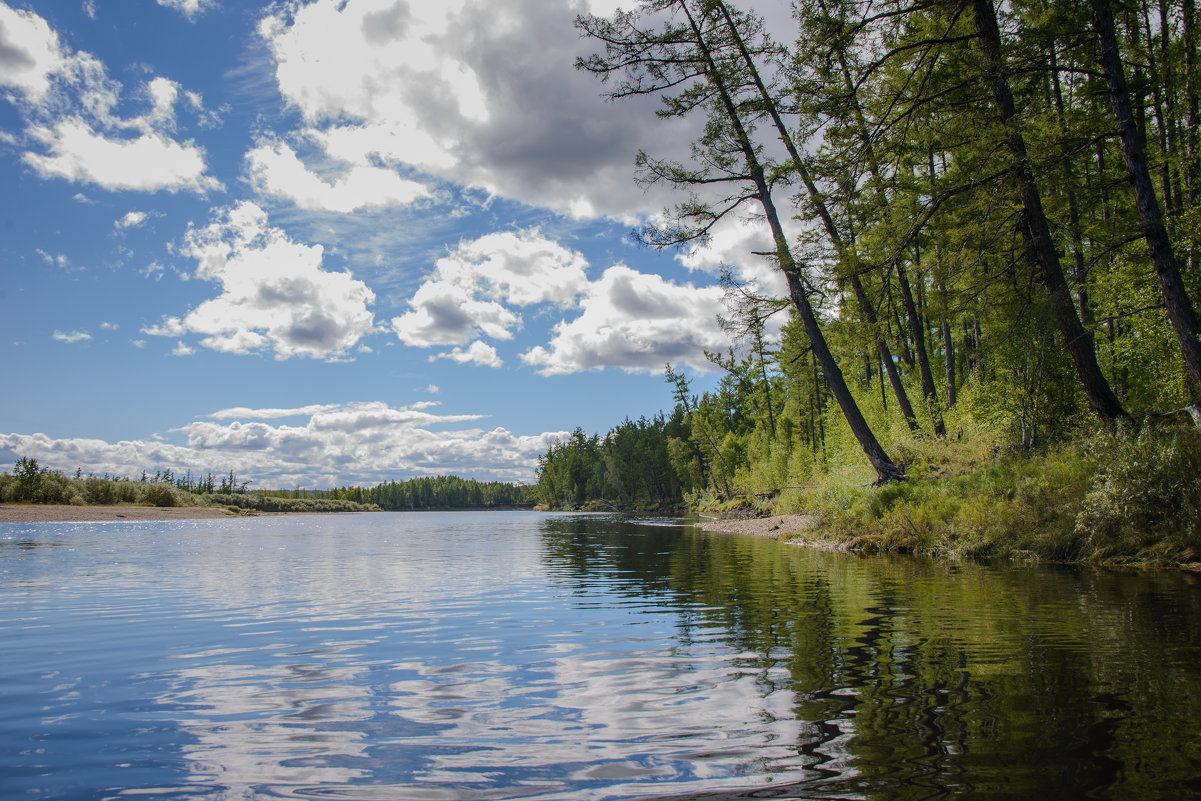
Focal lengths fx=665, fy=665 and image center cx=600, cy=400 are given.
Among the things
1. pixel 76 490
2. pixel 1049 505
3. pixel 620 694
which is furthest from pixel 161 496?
pixel 620 694

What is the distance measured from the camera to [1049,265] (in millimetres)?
14977

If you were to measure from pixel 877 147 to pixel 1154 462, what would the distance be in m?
7.75

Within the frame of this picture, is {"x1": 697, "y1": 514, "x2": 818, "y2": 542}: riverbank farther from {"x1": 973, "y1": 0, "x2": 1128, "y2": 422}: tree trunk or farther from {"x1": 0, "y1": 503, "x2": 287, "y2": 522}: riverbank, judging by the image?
{"x1": 0, "y1": 503, "x2": 287, "y2": 522}: riverbank

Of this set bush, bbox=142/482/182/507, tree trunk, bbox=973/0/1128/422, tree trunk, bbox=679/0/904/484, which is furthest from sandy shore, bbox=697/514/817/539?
bush, bbox=142/482/182/507

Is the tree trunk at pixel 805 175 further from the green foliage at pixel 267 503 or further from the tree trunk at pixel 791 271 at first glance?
the green foliage at pixel 267 503

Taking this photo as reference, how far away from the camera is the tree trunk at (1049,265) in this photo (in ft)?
45.0

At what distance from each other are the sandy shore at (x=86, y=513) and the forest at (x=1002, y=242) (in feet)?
162

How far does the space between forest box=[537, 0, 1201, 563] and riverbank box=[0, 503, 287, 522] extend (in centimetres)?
4943

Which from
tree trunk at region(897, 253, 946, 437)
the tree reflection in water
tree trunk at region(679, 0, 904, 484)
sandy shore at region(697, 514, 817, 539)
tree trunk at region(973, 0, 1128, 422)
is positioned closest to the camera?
the tree reflection in water

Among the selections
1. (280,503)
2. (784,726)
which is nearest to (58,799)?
(784,726)

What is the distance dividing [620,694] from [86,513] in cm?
5950

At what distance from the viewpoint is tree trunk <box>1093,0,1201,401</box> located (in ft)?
37.4

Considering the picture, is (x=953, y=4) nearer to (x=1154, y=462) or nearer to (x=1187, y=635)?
(x=1154, y=462)

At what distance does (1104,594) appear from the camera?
29.7ft
